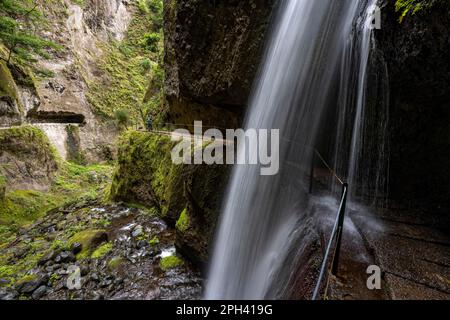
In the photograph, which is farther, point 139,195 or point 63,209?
point 63,209

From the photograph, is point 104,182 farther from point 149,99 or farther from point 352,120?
point 352,120

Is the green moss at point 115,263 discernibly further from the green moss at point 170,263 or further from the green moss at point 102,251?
the green moss at point 170,263

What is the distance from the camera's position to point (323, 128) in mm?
5941

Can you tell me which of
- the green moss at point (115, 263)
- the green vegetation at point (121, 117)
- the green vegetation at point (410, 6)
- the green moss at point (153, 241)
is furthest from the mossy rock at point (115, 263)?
the green vegetation at point (121, 117)

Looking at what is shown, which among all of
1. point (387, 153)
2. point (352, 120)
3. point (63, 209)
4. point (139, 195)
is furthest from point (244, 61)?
point (63, 209)

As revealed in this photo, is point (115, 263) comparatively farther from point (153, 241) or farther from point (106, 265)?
point (153, 241)

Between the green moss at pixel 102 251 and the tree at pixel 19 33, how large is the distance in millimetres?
11902

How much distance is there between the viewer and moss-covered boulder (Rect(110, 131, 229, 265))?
18.4 feet

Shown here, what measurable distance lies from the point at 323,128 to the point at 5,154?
545 inches

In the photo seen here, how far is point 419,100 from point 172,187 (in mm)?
6436

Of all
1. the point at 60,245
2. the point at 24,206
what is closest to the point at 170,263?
the point at 60,245

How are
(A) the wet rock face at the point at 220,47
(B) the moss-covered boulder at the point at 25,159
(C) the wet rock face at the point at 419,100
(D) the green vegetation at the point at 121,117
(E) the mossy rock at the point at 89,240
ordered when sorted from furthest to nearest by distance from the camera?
1. (D) the green vegetation at the point at 121,117
2. (B) the moss-covered boulder at the point at 25,159
3. (E) the mossy rock at the point at 89,240
4. (A) the wet rock face at the point at 220,47
5. (C) the wet rock face at the point at 419,100

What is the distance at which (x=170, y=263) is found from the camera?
6168 mm

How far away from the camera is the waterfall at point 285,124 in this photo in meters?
4.71
